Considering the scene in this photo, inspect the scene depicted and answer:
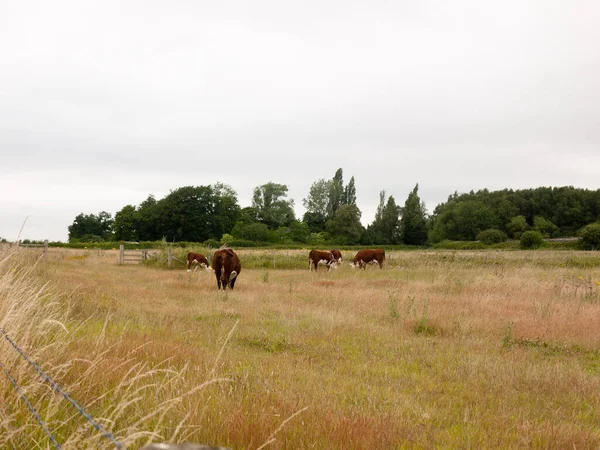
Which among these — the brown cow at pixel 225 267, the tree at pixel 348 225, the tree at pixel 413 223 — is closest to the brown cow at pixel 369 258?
the brown cow at pixel 225 267

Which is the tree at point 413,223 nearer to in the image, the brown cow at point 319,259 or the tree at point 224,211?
the tree at point 224,211

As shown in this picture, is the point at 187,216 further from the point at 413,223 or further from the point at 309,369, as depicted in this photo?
the point at 309,369

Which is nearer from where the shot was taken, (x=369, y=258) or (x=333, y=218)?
(x=369, y=258)

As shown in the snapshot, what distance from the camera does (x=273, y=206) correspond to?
328 feet

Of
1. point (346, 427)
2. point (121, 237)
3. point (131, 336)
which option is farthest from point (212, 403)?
point (121, 237)

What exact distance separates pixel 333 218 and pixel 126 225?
136ft

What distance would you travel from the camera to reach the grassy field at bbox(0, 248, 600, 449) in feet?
12.2

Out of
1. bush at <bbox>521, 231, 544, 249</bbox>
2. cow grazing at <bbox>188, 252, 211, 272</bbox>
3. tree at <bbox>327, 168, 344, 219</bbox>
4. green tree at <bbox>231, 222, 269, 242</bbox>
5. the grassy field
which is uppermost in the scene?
tree at <bbox>327, 168, 344, 219</bbox>

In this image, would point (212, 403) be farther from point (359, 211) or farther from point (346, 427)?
point (359, 211)

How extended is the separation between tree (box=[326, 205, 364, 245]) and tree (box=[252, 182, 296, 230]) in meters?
16.4

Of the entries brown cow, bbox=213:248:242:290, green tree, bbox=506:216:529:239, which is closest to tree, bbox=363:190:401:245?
green tree, bbox=506:216:529:239

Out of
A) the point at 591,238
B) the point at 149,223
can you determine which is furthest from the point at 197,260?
the point at 149,223

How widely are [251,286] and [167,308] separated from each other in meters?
6.13

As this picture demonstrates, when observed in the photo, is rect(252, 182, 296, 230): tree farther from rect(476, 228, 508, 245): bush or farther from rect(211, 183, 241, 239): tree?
rect(476, 228, 508, 245): bush
